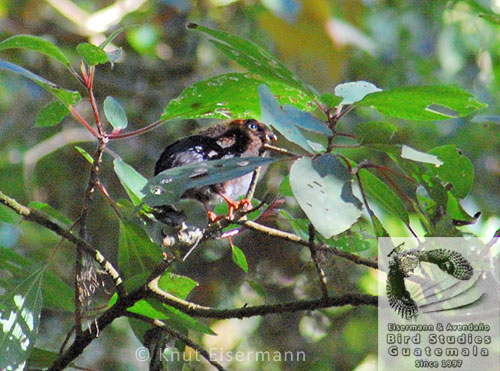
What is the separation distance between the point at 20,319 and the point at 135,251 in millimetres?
407

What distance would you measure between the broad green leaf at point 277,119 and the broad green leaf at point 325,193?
5 cm

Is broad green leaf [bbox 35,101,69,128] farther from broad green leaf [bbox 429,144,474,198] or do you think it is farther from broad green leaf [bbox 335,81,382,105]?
broad green leaf [bbox 429,144,474,198]

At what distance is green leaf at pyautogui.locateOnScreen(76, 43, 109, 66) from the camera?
187 cm

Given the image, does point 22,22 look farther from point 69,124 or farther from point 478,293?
point 478,293

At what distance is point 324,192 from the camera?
1.56 metres

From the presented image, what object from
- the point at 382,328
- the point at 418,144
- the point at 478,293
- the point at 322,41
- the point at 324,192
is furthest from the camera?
the point at 418,144

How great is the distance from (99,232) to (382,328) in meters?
2.82

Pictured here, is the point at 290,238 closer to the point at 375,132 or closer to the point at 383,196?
the point at 383,196

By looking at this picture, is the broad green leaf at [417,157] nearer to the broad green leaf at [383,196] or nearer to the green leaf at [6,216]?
the broad green leaf at [383,196]

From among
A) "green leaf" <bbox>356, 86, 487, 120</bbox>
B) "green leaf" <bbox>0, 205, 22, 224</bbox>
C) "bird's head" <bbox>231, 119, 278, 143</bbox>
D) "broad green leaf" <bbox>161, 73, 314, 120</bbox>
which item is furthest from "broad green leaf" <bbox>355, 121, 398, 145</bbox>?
"bird's head" <bbox>231, 119, 278, 143</bbox>

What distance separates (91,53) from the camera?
1.89 m

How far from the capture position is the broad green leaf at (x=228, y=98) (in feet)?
6.34

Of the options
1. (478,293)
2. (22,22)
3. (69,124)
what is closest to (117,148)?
(69,124)

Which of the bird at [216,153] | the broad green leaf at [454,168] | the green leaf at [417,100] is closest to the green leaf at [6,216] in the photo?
the bird at [216,153]
